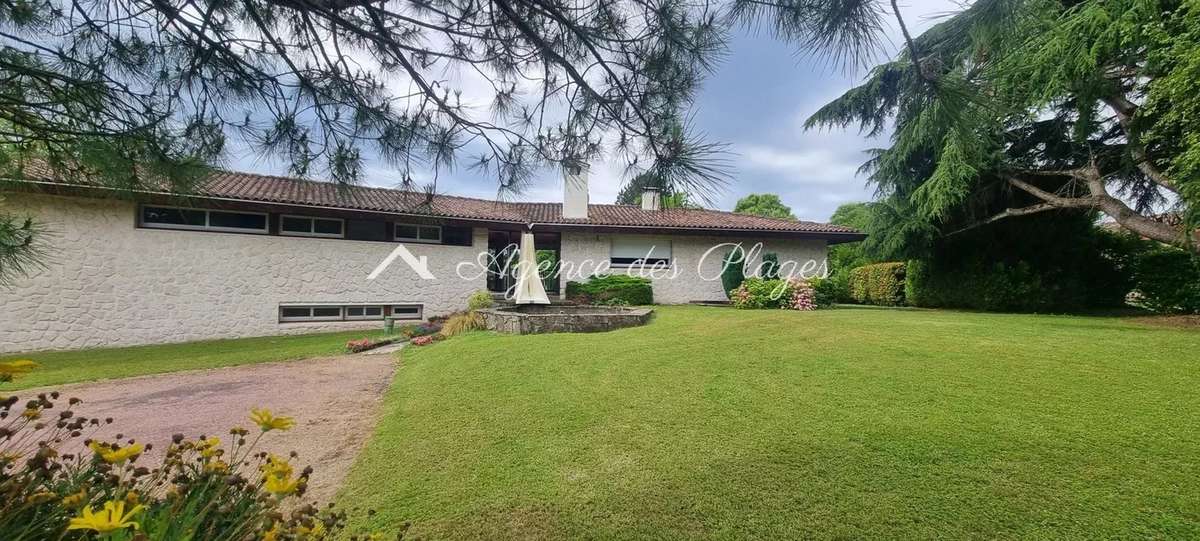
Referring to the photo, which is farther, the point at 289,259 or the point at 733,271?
the point at 733,271

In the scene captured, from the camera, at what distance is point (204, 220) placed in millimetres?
10477

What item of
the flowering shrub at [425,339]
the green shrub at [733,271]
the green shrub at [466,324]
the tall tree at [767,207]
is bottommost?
Result: the flowering shrub at [425,339]

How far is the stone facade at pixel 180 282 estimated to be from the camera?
9078 mm

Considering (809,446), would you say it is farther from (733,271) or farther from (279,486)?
(733,271)

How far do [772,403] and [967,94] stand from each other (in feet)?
9.63

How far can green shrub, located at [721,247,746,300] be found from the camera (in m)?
14.2

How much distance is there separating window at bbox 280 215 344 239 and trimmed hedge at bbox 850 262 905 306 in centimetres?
1900

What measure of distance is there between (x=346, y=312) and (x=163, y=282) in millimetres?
3712

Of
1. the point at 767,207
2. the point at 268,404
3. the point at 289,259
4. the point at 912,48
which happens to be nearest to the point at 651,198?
the point at 912,48

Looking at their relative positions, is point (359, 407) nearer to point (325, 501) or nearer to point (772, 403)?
point (325, 501)

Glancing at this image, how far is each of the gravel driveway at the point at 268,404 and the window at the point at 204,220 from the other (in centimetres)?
508

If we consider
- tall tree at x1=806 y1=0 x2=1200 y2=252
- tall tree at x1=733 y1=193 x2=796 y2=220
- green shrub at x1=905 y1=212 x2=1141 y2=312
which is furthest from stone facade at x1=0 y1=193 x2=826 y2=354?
tall tree at x1=733 y1=193 x2=796 y2=220

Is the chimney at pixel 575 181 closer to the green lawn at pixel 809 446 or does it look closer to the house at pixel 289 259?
the green lawn at pixel 809 446

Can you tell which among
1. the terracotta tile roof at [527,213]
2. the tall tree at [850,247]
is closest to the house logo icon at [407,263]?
the terracotta tile roof at [527,213]
